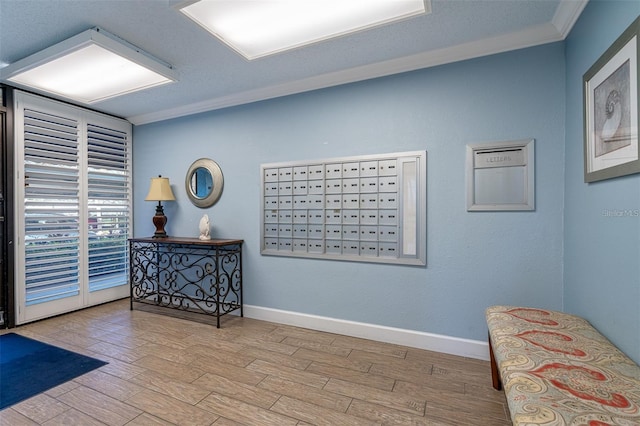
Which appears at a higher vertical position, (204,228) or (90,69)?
(90,69)

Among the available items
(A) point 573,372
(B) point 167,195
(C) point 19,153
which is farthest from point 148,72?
(A) point 573,372

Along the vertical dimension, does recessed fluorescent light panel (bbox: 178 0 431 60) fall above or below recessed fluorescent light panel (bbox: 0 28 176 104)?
above

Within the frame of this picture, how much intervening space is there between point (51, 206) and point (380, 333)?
12.1 feet

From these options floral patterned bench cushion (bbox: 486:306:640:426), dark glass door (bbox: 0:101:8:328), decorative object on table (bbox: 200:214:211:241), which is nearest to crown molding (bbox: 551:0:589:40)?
floral patterned bench cushion (bbox: 486:306:640:426)

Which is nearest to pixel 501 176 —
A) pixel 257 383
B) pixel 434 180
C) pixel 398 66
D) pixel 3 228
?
pixel 434 180

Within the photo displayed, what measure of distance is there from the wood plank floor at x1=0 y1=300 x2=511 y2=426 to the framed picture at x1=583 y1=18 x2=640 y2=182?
144cm

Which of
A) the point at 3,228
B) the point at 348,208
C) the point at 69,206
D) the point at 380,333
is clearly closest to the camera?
the point at 380,333

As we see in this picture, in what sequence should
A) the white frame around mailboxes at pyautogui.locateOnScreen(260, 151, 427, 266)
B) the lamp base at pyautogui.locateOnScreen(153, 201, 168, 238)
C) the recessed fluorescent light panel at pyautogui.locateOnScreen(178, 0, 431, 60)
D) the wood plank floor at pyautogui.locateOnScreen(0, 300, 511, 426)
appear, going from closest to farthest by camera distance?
1. the wood plank floor at pyautogui.locateOnScreen(0, 300, 511, 426)
2. the recessed fluorescent light panel at pyautogui.locateOnScreen(178, 0, 431, 60)
3. the white frame around mailboxes at pyautogui.locateOnScreen(260, 151, 427, 266)
4. the lamp base at pyautogui.locateOnScreen(153, 201, 168, 238)

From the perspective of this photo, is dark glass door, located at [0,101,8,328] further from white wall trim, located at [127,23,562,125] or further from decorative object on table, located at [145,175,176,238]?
white wall trim, located at [127,23,562,125]

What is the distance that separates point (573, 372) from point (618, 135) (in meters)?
1.09

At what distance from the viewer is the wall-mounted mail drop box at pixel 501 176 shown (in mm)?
2119

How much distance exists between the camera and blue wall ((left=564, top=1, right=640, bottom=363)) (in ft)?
4.17

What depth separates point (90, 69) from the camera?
245cm

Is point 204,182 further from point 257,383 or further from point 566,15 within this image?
point 566,15
